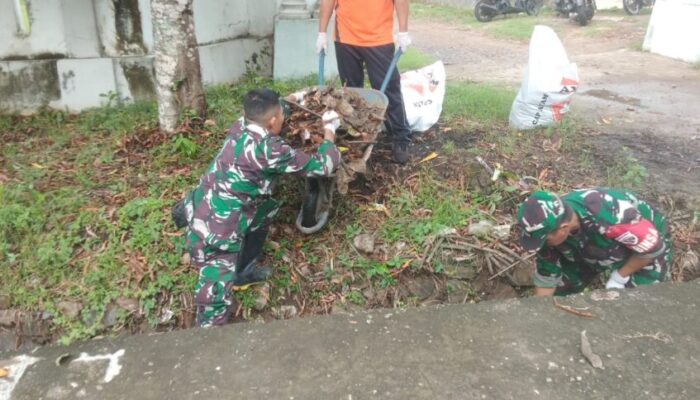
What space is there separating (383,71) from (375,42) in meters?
0.25

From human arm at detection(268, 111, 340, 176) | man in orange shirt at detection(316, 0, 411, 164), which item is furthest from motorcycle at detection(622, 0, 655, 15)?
human arm at detection(268, 111, 340, 176)

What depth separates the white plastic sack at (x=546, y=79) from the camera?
4.99 meters

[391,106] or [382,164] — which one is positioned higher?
[391,106]

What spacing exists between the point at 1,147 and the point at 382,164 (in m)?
3.37

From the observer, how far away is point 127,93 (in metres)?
5.53

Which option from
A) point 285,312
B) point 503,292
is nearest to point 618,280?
point 503,292

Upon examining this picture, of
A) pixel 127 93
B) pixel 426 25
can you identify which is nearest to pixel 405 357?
pixel 127 93

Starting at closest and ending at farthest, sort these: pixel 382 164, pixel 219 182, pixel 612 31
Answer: pixel 219 182
pixel 382 164
pixel 612 31

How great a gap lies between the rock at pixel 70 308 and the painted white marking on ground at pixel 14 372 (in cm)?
154

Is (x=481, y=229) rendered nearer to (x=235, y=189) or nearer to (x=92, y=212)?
(x=235, y=189)

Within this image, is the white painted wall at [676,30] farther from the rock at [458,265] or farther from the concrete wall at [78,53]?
the concrete wall at [78,53]

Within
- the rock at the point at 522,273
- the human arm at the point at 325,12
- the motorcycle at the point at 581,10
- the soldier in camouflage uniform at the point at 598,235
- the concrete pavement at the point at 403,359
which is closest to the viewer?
the concrete pavement at the point at 403,359

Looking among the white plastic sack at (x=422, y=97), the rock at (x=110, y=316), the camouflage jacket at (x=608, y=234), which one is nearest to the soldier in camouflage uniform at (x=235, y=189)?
the rock at (x=110, y=316)

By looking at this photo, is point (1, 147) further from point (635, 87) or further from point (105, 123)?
point (635, 87)
